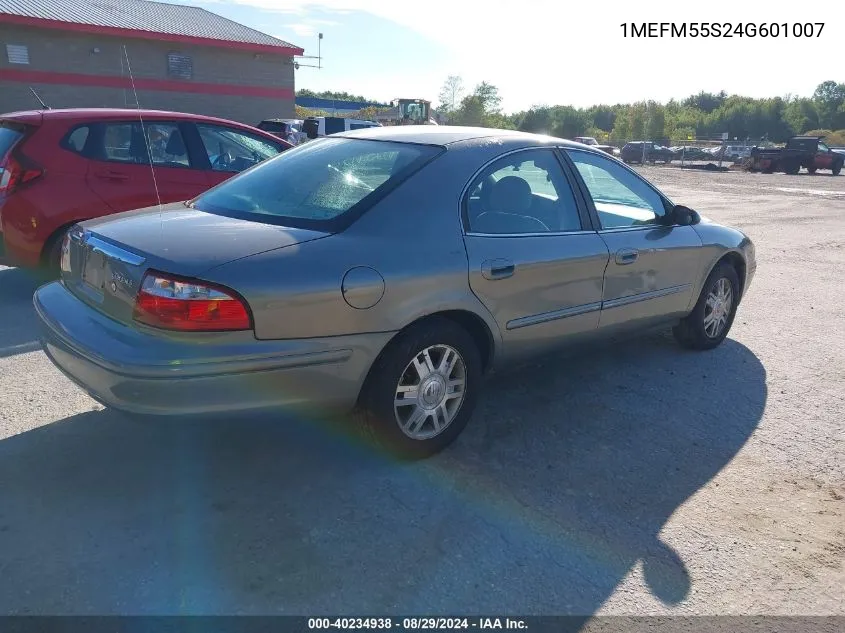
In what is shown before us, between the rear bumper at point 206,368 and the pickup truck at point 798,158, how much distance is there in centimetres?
3870

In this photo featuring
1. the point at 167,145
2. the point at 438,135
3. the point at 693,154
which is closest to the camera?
the point at 438,135

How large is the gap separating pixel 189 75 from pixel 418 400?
956 inches

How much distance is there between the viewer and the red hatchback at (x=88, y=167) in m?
5.41

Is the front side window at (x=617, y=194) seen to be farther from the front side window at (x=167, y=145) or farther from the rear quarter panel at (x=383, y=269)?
the front side window at (x=167, y=145)

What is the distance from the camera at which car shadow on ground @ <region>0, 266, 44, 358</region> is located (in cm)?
466

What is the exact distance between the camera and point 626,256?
4145 millimetres

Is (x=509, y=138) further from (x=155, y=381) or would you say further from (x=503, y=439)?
(x=155, y=381)

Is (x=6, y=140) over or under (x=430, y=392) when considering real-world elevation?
over

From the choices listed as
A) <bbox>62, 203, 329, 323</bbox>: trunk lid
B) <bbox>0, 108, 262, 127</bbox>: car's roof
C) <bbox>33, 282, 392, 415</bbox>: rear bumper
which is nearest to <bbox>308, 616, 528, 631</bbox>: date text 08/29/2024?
<bbox>33, 282, 392, 415</bbox>: rear bumper

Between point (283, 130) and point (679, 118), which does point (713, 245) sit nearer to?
point (283, 130)

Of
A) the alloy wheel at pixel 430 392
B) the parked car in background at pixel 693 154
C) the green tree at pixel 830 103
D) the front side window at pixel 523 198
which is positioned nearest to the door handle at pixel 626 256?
the front side window at pixel 523 198

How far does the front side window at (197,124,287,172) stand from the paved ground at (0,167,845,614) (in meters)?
2.70

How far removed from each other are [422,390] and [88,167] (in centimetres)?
398

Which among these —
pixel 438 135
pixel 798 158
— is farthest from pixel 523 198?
pixel 798 158
